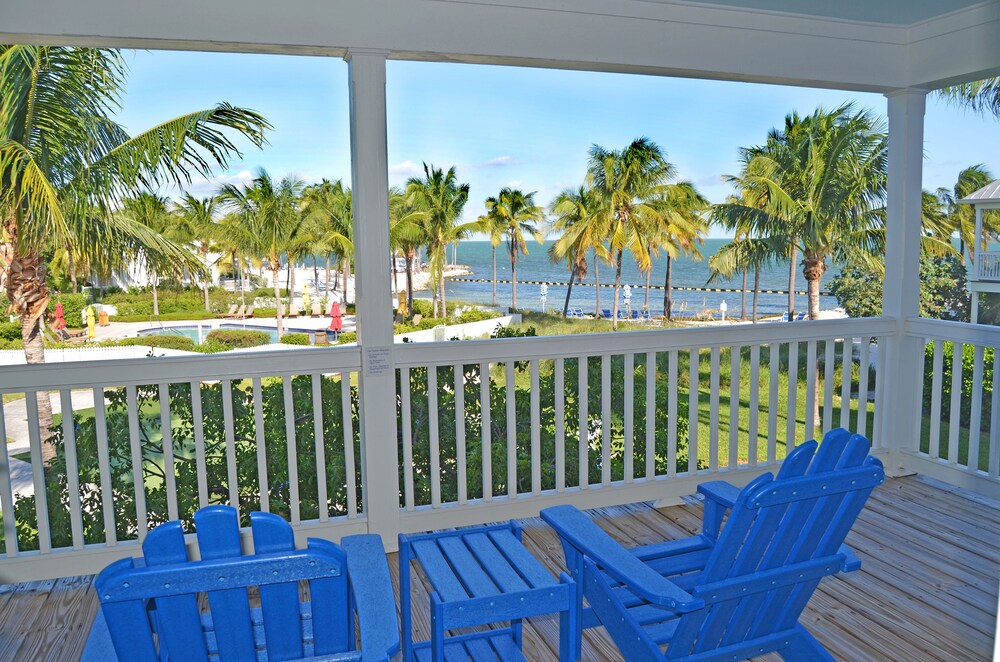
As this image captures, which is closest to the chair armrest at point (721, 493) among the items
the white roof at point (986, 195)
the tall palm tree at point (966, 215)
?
the tall palm tree at point (966, 215)

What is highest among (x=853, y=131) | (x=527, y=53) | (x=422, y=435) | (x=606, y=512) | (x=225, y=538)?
(x=853, y=131)

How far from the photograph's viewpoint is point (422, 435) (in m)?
4.41

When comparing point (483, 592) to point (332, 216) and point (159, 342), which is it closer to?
point (159, 342)

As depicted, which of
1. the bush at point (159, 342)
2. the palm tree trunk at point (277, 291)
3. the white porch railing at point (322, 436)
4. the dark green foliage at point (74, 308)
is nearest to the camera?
the white porch railing at point (322, 436)

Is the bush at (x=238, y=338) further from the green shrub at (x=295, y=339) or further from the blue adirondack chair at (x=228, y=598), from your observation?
the blue adirondack chair at (x=228, y=598)

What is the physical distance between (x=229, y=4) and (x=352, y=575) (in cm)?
232

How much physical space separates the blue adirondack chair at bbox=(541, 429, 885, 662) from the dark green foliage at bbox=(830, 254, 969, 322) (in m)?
14.6

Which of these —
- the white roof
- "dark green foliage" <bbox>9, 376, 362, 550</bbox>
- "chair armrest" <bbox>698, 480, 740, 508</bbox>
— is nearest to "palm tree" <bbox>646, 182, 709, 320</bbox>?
the white roof

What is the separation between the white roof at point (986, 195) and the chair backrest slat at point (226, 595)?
16.4 meters

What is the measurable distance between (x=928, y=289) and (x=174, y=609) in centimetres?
1821

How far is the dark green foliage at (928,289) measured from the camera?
1622cm

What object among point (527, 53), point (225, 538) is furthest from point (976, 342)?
point (225, 538)

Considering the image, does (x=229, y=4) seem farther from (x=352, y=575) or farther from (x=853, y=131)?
(x=853, y=131)

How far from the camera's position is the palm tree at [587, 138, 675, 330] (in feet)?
57.0
